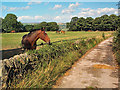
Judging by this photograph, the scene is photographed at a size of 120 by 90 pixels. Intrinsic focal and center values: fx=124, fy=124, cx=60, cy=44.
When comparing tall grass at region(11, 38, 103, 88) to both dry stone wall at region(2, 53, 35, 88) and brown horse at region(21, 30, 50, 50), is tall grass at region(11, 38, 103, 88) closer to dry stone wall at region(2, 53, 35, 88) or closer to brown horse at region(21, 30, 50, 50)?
dry stone wall at region(2, 53, 35, 88)

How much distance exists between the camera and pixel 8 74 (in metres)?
4.42

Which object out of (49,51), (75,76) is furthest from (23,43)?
(75,76)

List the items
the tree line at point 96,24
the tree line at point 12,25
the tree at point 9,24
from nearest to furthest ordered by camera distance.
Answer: the tree at point 9,24
the tree line at point 12,25
the tree line at point 96,24

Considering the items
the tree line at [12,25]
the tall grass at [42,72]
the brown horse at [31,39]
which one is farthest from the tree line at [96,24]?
the tall grass at [42,72]

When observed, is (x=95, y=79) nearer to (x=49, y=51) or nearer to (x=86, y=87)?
(x=86, y=87)

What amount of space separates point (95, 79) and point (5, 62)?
4.43m

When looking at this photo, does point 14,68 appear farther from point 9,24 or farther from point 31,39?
point 9,24

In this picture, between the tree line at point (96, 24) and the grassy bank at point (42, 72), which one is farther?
the tree line at point (96, 24)

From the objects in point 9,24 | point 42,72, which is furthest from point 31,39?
point 9,24

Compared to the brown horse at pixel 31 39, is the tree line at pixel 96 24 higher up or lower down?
higher up

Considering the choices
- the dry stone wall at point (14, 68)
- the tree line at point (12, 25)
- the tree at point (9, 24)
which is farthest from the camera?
the tree line at point (12, 25)

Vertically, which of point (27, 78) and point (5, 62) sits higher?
point (5, 62)

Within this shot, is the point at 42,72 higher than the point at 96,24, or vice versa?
the point at 96,24

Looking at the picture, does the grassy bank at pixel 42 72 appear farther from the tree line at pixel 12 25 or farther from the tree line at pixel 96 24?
the tree line at pixel 96 24
